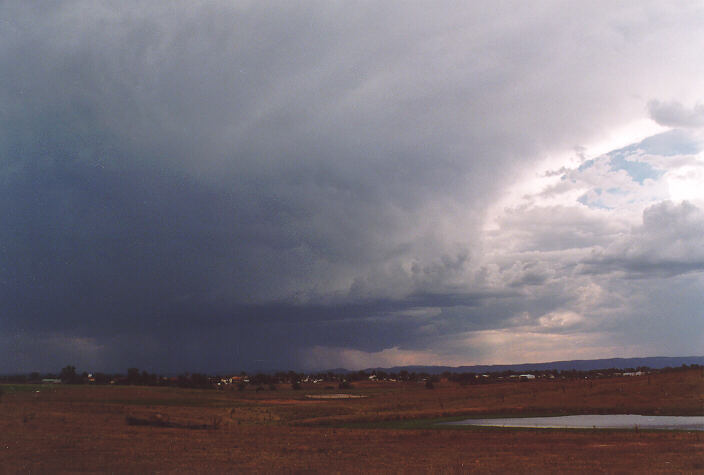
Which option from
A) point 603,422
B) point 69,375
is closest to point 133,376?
point 69,375

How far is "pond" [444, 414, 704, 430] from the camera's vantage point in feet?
148

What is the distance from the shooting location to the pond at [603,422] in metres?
45.1

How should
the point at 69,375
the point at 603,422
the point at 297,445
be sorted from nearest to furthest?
1. the point at 297,445
2. the point at 603,422
3. the point at 69,375

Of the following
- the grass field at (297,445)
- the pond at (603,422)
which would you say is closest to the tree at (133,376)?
the grass field at (297,445)

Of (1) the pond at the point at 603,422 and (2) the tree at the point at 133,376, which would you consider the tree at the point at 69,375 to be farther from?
(1) the pond at the point at 603,422

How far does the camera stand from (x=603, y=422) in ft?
163

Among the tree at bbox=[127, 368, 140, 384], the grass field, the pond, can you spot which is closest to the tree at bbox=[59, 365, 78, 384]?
the tree at bbox=[127, 368, 140, 384]

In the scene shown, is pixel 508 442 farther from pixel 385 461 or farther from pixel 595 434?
pixel 385 461

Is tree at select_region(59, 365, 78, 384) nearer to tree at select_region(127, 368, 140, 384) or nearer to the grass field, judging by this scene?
tree at select_region(127, 368, 140, 384)

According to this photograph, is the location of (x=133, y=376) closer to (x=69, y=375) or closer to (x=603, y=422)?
(x=69, y=375)

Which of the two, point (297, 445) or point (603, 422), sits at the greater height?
point (297, 445)

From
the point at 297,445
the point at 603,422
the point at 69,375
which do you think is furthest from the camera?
the point at 69,375

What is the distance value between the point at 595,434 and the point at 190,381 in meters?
122

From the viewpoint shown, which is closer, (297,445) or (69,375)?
(297,445)
